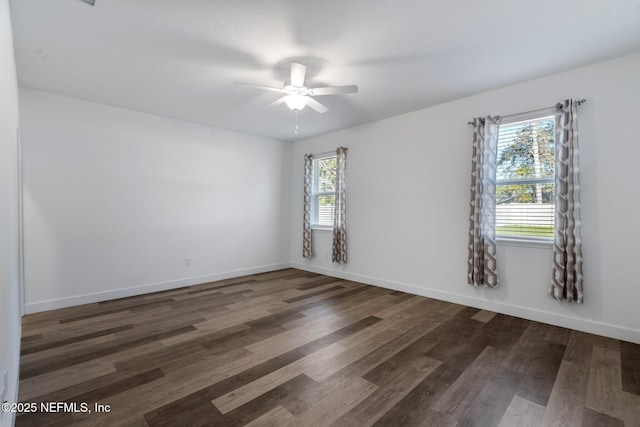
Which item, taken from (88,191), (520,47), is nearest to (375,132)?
(520,47)

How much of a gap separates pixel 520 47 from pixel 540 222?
5.96 ft

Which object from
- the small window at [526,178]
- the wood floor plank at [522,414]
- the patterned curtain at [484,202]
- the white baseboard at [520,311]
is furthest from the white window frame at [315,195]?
the wood floor plank at [522,414]

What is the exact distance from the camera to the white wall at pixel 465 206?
2.74 metres

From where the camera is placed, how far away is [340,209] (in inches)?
203

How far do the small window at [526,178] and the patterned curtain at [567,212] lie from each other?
0.16 metres

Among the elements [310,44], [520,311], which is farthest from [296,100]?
[520,311]

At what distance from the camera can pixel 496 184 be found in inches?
138

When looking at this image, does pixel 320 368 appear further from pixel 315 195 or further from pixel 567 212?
pixel 315 195

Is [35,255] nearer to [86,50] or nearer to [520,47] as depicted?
[86,50]

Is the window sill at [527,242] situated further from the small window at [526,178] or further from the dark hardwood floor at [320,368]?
the dark hardwood floor at [320,368]

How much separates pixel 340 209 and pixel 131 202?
3192 mm

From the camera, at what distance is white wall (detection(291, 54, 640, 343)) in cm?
274

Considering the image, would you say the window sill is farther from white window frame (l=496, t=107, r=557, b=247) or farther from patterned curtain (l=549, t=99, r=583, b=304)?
patterned curtain (l=549, t=99, r=583, b=304)

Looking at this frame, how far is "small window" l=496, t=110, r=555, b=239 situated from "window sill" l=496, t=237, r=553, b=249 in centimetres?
5
